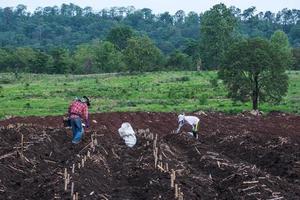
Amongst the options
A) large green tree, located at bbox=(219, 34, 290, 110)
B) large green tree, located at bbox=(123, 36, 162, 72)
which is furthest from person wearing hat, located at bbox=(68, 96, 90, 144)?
large green tree, located at bbox=(123, 36, 162, 72)

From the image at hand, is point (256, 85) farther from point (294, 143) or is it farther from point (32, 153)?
point (32, 153)

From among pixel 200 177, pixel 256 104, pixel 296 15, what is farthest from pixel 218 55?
pixel 296 15

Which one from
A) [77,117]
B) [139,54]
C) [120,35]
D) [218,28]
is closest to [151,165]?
[77,117]

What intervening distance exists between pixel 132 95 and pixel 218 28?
29969mm

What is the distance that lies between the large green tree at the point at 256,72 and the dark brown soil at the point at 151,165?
7481 mm

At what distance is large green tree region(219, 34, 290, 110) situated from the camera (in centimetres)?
3288

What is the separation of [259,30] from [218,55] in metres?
51.5

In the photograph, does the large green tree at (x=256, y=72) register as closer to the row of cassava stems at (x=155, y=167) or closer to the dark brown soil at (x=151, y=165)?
the dark brown soil at (x=151, y=165)

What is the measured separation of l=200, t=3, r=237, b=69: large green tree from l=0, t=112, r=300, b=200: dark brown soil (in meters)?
45.7

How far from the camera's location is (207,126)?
27.2 m

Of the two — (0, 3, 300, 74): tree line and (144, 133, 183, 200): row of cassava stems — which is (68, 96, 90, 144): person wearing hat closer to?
(144, 133, 183, 200): row of cassava stems

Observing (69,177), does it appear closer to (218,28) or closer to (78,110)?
(78,110)

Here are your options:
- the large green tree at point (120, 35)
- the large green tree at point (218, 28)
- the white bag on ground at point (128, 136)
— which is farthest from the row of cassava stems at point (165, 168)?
the large green tree at point (120, 35)

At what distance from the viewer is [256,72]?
33125mm
